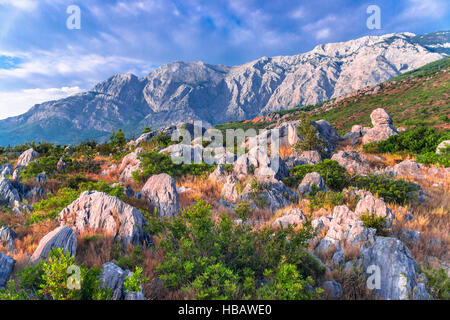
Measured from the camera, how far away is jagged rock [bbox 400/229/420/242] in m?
4.82

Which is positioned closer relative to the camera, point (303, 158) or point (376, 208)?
point (376, 208)

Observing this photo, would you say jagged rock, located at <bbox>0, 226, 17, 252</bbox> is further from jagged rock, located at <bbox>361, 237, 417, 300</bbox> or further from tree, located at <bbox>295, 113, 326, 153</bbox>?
tree, located at <bbox>295, 113, 326, 153</bbox>

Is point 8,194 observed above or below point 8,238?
above

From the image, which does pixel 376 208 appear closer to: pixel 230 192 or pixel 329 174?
pixel 329 174

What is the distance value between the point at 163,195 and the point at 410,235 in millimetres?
7022

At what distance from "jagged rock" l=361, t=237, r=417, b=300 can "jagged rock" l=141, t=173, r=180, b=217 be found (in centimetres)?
524

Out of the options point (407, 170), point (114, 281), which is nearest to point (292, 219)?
point (114, 281)

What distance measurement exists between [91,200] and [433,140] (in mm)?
22125

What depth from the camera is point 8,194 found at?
768 cm

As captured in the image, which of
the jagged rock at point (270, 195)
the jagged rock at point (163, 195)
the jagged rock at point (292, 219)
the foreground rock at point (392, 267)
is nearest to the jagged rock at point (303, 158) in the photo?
the jagged rock at point (270, 195)
